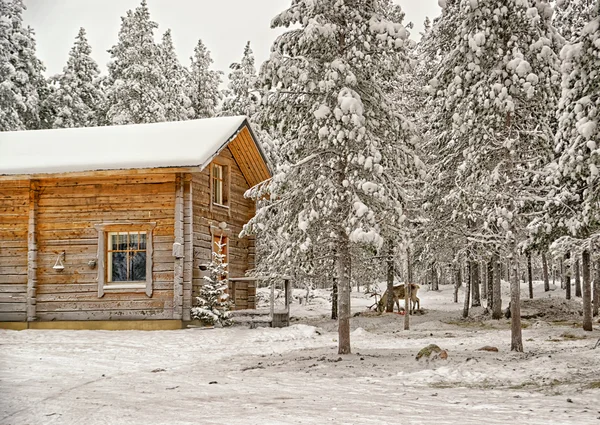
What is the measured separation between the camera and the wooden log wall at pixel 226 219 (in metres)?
21.0

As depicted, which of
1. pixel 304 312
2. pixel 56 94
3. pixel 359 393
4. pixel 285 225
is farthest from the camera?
pixel 56 94

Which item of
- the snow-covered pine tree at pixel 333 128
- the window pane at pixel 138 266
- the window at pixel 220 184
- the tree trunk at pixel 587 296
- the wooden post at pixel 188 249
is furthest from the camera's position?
the window at pixel 220 184

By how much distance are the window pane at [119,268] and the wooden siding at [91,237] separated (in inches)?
21.5

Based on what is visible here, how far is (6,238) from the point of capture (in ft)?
68.2

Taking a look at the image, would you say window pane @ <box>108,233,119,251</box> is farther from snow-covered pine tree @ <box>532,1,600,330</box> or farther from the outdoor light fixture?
snow-covered pine tree @ <box>532,1,600,330</box>

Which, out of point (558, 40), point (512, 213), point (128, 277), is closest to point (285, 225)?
point (512, 213)

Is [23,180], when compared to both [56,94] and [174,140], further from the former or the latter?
[56,94]

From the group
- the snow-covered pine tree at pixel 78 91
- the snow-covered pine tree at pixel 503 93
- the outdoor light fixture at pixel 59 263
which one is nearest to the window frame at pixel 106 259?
the outdoor light fixture at pixel 59 263

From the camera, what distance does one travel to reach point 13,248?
20781 millimetres

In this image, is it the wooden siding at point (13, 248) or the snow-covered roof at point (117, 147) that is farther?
the wooden siding at point (13, 248)

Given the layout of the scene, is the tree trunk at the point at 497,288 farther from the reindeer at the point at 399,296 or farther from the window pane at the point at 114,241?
the window pane at the point at 114,241

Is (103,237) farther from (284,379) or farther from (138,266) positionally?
(284,379)

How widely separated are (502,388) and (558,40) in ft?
28.6

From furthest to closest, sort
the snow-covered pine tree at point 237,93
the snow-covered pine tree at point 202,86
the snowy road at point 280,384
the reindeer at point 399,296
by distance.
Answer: the snow-covered pine tree at point 202,86
the snow-covered pine tree at point 237,93
the reindeer at point 399,296
the snowy road at point 280,384
